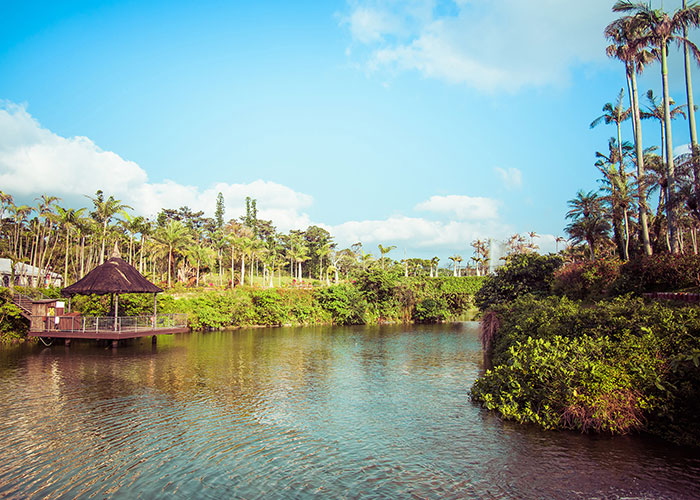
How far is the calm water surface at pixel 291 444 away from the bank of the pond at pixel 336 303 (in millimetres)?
20995

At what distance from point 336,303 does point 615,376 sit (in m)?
38.7

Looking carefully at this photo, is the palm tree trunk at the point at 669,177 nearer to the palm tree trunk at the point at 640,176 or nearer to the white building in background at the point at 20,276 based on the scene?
the palm tree trunk at the point at 640,176

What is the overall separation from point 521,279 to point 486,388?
16389 mm

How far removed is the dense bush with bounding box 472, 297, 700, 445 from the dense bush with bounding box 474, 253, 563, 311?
15.2 m

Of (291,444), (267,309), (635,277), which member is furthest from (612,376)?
(267,309)

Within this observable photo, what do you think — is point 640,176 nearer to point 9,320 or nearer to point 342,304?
point 342,304

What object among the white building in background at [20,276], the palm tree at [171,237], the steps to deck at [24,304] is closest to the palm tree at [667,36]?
the steps to deck at [24,304]

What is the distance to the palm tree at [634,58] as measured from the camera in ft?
87.1

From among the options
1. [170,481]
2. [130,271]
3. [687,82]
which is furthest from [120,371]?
[687,82]

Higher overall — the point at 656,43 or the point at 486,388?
the point at 656,43

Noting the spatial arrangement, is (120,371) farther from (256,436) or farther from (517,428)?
(517,428)

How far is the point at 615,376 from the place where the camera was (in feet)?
33.8

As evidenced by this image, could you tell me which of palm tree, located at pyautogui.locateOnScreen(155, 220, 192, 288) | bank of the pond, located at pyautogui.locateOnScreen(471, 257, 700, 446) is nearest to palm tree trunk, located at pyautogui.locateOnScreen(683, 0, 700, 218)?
bank of the pond, located at pyautogui.locateOnScreen(471, 257, 700, 446)

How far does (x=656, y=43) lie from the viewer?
2583 cm
